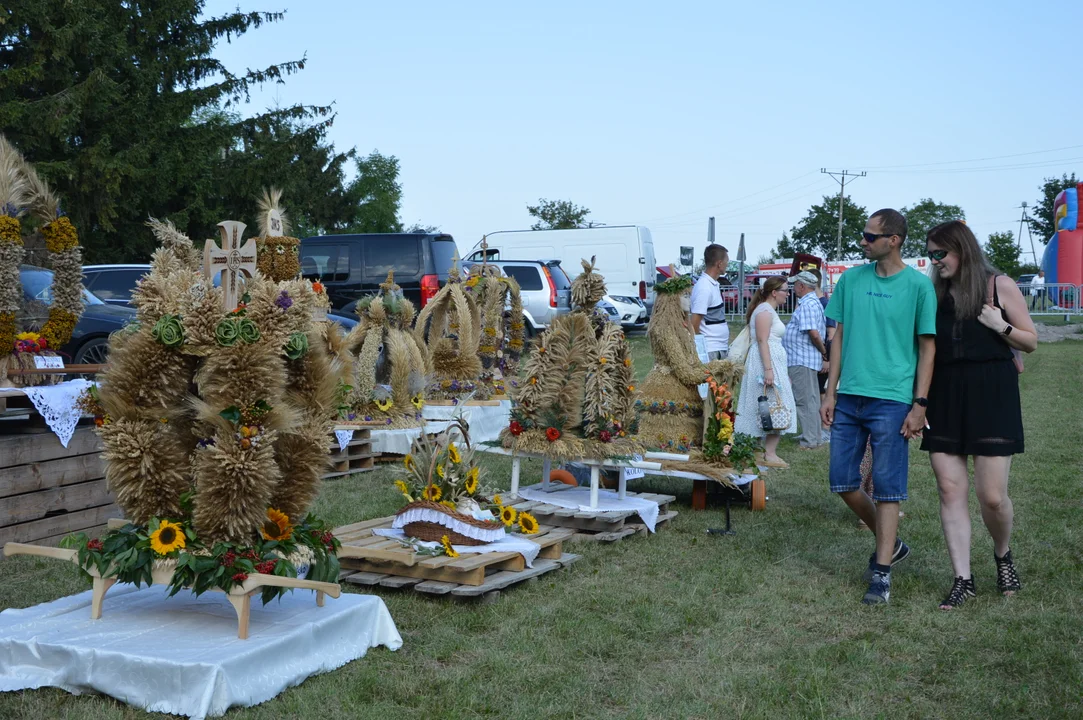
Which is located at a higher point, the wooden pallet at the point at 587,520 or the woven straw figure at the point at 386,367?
the woven straw figure at the point at 386,367

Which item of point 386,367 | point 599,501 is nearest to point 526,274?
point 386,367

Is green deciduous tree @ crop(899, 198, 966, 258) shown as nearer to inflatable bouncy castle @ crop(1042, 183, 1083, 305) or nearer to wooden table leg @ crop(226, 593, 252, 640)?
inflatable bouncy castle @ crop(1042, 183, 1083, 305)

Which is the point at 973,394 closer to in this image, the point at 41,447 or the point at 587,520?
the point at 587,520

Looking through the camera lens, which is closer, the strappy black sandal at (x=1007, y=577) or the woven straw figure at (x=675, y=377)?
the strappy black sandal at (x=1007, y=577)

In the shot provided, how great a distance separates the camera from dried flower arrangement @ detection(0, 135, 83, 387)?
636 cm

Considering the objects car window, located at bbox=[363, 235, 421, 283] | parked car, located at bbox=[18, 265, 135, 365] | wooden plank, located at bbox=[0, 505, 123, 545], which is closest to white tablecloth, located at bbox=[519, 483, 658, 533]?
wooden plank, located at bbox=[0, 505, 123, 545]

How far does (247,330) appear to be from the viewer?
4164 millimetres

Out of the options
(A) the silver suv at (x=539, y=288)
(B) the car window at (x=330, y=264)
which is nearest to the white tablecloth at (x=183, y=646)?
(B) the car window at (x=330, y=264)

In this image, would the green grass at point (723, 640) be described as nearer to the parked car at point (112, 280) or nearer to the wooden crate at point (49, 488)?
the wooden crate at point (49, 488)

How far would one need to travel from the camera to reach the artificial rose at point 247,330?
163 inches

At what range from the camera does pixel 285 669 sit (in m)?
4.15

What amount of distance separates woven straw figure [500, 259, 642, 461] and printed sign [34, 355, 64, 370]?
3066 mm

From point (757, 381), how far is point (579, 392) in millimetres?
2941

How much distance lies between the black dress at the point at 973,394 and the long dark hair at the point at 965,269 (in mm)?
58
